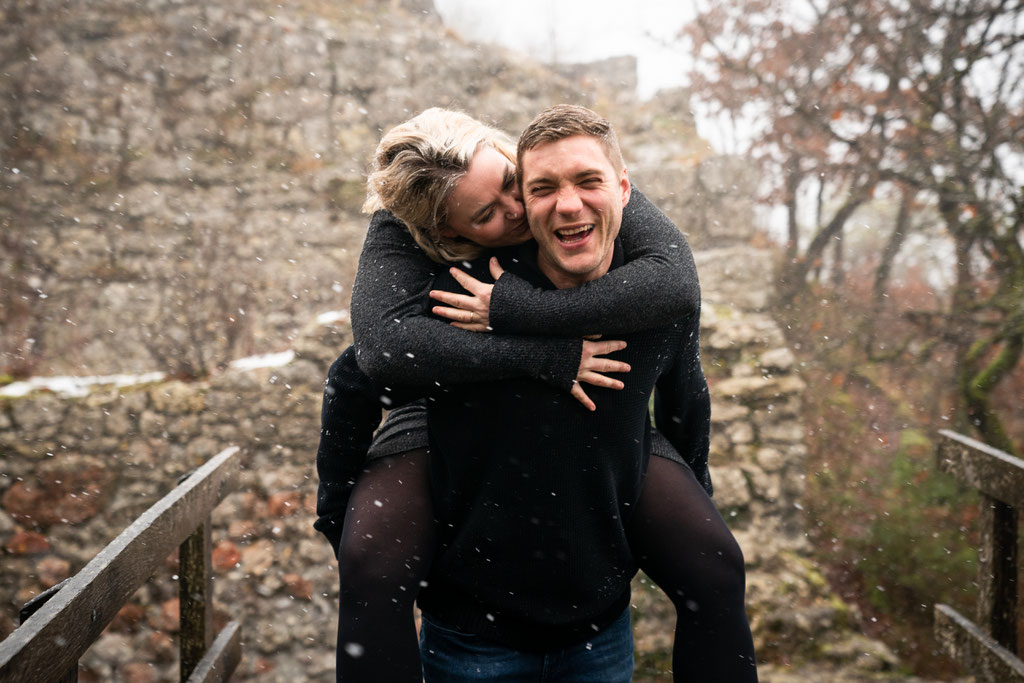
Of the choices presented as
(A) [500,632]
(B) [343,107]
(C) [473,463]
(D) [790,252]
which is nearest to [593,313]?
(C) [473,463]

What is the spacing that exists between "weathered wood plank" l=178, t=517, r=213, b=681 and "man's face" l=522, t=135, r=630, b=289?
2.06 m

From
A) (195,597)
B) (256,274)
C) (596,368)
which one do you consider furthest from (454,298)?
(256,274)

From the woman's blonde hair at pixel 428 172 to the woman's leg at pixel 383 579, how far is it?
0.69 metres

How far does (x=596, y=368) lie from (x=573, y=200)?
41cm

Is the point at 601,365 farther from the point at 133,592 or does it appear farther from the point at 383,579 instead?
the point at 133,592

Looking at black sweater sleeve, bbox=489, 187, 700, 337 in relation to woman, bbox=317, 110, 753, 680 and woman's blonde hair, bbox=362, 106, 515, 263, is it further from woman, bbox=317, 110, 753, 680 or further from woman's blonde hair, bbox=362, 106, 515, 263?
woman's blonde hair, bbox=362, 106, 515, 263

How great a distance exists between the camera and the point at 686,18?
26.4ft

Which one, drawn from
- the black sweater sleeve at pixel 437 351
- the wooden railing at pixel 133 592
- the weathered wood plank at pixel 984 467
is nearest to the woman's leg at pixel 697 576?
the black sweater sleeve at pixel 437 351

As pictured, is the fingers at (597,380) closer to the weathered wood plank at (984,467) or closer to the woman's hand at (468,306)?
the woman's hand at (468,306)

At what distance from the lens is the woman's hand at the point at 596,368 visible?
160 centimetres

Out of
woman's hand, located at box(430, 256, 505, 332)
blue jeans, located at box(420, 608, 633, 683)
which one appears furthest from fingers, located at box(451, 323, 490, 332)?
blue jeans, located at box(420, 608, 633, 683)

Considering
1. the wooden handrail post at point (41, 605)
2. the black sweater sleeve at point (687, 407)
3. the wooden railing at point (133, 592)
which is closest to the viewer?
the wooden railing at point (133, 592)

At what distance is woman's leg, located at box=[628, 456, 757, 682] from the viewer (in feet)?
5.50

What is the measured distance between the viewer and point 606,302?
160 cm
